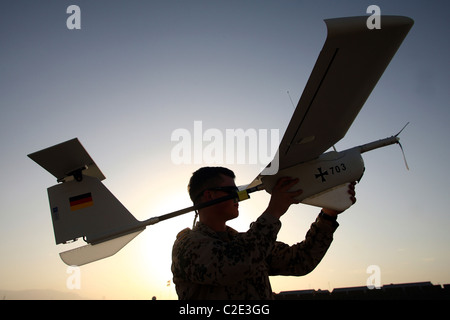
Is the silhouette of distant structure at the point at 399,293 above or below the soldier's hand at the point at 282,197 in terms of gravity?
below

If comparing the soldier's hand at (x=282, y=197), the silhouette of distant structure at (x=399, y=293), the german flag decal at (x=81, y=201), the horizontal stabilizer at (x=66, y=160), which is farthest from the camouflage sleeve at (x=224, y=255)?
the silhouette of distant structure at (x=399, y=293)

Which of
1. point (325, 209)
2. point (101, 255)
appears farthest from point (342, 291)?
point (101, 255)

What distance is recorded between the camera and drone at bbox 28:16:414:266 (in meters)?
2.47

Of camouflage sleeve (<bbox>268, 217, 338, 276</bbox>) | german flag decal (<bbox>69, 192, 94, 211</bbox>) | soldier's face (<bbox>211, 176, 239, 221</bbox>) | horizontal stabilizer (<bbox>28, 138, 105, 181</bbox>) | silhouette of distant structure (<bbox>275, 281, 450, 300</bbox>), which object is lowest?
silhouette of distant structure (<bbox>275, 281, 450, 300</bbox>)

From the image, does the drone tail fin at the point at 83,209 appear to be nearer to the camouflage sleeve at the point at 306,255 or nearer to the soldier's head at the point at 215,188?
the soldier's head at the point at 215,188

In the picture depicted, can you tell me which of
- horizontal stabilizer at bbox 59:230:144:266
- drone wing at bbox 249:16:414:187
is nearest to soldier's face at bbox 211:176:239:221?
drone wing at bbox 249:16:414:187

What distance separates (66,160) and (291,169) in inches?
106

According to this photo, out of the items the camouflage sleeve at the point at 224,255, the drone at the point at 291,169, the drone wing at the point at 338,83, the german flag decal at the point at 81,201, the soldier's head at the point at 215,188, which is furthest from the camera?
the german flag decal at the point at 81,201

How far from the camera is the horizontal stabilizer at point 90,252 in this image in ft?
9.97

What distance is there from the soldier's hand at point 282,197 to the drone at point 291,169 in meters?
0.15

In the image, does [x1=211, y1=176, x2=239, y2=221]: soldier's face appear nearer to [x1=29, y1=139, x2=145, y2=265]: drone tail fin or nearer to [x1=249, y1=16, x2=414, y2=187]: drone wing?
[x1=249, y1=16, x2=414, y2=187]: drone wing

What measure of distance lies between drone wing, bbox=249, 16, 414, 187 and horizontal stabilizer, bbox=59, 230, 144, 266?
1.99 meters
